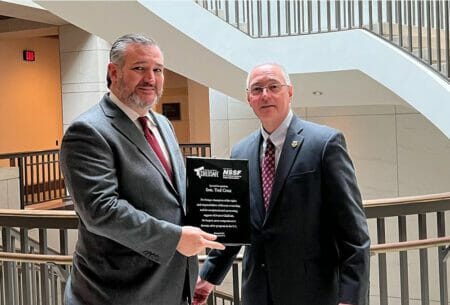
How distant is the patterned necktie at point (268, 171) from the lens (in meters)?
2.08

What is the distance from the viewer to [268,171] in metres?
2.10

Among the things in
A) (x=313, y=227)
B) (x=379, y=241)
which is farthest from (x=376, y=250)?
(x=313, y=227)

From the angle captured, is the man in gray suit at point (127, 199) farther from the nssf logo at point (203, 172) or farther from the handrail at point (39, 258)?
the handrail at point (39, 258)

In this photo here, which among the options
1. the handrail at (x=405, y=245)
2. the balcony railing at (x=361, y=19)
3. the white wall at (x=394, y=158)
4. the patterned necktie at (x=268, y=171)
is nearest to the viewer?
the patterned necktie at (x=268, y=171)

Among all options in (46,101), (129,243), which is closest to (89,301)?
(129,243)

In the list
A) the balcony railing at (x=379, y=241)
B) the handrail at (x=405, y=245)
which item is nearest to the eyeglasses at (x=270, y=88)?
the balcony railing at (x=379, y=241)

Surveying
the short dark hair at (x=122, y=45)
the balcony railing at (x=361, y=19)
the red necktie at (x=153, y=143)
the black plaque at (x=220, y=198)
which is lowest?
the black plaque at (x=220, y=198)

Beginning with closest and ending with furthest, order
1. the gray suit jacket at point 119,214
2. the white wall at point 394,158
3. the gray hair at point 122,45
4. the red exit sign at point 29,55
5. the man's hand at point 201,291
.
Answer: the gray suit jacket at point 119,214 → the gray hair at point 122,45 → the man's hand at point 201,291 → the white wall at point 394,158 → the red exit sign at point 29,55

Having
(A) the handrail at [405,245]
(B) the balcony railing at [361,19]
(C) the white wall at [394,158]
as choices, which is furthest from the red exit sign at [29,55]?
(A) the handrail at [405,245]

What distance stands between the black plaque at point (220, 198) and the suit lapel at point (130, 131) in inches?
3.8

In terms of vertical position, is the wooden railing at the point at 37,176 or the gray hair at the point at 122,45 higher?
the gray hair at the point at 122,45

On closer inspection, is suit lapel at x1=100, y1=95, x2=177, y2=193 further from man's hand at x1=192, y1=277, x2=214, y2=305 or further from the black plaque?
man's hand at x1=192, y1=277, x2=214, y2=305

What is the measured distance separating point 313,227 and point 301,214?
59 millimetres

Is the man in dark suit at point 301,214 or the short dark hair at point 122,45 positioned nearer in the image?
the short dark hair at point 122,45
